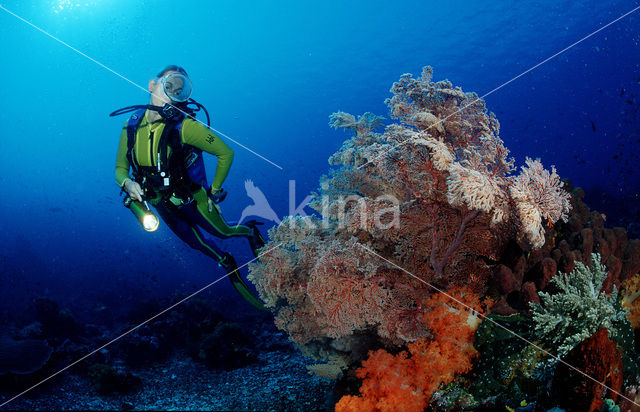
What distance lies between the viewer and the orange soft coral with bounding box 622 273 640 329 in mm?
3799

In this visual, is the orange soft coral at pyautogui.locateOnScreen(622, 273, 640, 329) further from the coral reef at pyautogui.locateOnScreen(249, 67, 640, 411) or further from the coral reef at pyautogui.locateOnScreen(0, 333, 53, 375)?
the coral reef at pyautogui.locateOnScreen(0, 333, 53, 375)

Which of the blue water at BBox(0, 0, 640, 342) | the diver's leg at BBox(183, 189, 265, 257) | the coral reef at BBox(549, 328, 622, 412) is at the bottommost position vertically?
the coral reef at BBox(549, 328, 622, 412)

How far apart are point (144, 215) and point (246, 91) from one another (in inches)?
2394

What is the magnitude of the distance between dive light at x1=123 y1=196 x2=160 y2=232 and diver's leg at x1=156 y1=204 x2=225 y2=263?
63 centimetres

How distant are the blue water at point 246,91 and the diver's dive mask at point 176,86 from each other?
10.8 metres

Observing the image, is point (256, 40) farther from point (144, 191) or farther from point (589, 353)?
point (589, 353)

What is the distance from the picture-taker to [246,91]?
6094 centimetres

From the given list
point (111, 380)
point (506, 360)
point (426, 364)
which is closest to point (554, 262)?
point (506, 360)

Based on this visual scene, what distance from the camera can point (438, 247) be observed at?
4152mm

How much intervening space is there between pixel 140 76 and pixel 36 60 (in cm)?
2153

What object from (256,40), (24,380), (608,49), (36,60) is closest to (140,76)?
(36,60)

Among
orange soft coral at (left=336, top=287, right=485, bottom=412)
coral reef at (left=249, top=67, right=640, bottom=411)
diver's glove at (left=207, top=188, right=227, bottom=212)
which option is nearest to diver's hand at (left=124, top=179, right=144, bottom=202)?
diver's glove at (left=207, top=188, right=227, bottom=212)

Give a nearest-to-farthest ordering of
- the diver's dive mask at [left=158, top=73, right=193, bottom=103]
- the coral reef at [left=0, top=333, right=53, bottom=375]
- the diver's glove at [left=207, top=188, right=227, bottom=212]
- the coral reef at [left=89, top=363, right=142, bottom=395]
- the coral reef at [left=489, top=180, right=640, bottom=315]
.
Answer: the coral reef at [left=489, top=180, right=640, bottom=315] → the diver's dive mask at [left=158, top=73, right=193, bottom=103] → the diver's glove at [left=207, top=188, right=227, bottom=212] → the coral reef at [left=89, top=363, right=142, bottom=395] → the coral reef at [left=0, top=333, right=53, bottom=375]

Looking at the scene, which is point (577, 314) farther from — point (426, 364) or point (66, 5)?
point (66, 5)
